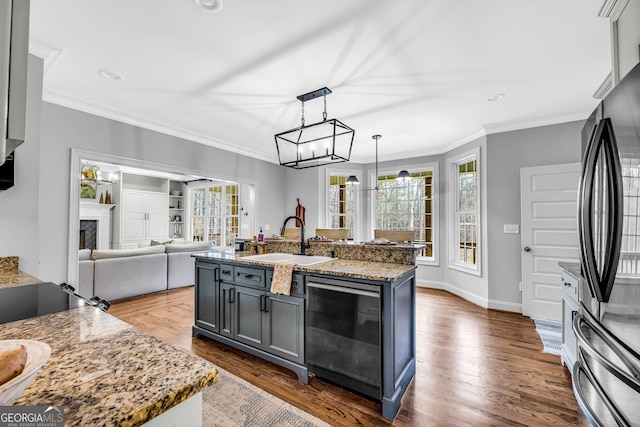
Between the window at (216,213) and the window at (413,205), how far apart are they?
3527 mm

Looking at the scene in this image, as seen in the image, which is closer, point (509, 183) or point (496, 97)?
point (496, 97)

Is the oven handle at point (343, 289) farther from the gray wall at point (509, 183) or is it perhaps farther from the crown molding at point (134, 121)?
the crown molding at point (134, 121)

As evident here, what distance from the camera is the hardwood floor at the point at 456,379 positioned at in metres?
1.86

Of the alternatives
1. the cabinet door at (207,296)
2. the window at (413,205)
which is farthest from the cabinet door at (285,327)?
the window at (413,205)

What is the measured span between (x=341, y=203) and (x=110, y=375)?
5.61m

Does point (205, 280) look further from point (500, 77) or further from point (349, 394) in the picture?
point (500, 77)

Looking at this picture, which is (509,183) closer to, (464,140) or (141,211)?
(464,140)

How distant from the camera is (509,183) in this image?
3941mm

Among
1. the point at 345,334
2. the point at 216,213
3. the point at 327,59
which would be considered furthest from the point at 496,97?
the point at 216,213

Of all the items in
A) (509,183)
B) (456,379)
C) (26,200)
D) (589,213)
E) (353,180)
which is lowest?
(456,379)

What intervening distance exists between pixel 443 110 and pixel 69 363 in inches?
153

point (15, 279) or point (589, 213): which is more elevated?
Result: point (589, 213)

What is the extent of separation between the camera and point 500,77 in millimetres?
2695

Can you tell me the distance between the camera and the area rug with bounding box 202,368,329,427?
1.77 m
